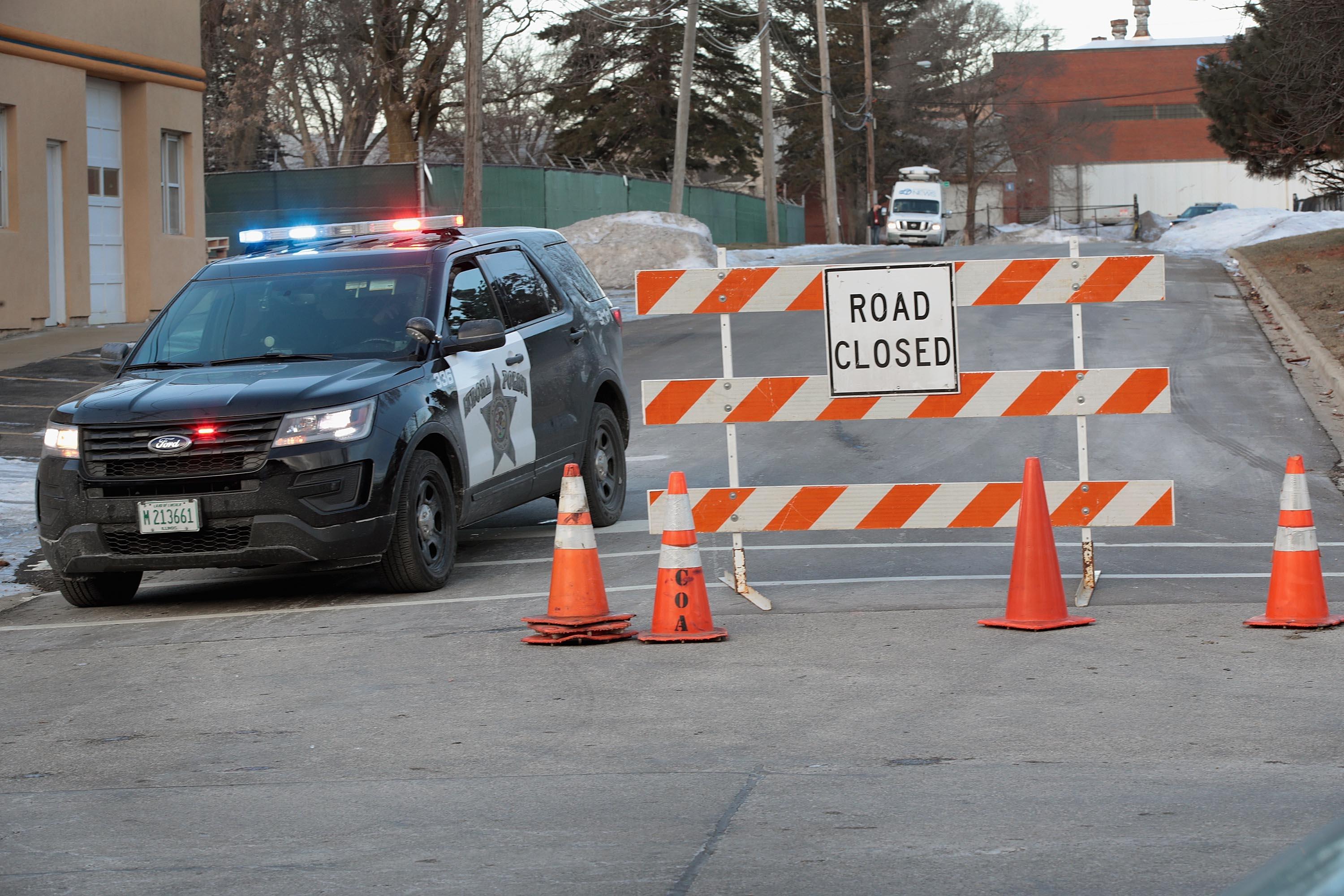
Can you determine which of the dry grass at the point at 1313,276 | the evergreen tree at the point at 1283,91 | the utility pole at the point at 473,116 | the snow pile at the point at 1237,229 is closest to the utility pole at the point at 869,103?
the snow pile at the point at 1237,229

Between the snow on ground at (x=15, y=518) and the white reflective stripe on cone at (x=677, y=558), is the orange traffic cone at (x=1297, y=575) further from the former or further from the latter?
the snow on ground at (x=15, y=518)

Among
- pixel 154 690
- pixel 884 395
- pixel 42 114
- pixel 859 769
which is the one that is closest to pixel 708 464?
pixel 884 395

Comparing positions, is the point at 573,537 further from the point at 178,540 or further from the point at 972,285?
the point at 972,285

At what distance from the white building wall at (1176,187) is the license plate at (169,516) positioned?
90.3m

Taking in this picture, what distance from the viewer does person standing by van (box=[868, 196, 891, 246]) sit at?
209 ft

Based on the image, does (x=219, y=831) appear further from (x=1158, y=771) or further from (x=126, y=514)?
(x=126, y=514)

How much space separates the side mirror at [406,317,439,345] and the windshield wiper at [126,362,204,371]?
1194 mm

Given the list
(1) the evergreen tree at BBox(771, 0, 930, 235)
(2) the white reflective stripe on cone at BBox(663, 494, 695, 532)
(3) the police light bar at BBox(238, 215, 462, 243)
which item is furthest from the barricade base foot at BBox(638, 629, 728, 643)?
(1) the evergreen tree at BBox(771, 0, 930, 235)

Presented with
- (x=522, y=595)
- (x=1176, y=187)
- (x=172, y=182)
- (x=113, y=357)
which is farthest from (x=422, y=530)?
(x=1176, y=187)

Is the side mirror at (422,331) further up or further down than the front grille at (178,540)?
further up

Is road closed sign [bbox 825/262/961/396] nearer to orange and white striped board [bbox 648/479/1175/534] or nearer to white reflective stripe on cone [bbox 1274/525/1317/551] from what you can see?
orange and white striped board [bbox 648/479/1175/534]

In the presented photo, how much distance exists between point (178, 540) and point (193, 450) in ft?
1.57

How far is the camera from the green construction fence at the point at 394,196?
37062 millimetres

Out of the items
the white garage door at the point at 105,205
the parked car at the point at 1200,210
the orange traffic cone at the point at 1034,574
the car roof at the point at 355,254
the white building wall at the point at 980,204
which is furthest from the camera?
the white building wall at the point at 980,204
